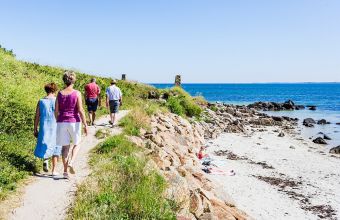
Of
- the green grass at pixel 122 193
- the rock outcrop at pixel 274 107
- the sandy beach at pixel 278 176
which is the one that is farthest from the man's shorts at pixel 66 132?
the rock outcrop at pixel 274 107

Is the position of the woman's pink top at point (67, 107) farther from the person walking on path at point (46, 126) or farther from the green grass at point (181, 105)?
the green grass at point (181, 105)

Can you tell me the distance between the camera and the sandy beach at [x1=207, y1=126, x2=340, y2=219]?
15.7 meters

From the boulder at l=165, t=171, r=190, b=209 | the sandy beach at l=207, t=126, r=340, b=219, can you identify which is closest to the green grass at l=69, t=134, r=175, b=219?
the boulder at l=165, t=171, r=190, b=209

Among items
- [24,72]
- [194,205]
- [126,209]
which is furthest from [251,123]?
[126,209]

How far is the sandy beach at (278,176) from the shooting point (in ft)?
51.5

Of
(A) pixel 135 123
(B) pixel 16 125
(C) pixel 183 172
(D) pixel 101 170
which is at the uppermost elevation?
(B) pixel 16 125

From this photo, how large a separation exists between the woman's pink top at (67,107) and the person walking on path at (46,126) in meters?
1.00

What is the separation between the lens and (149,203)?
8016mm

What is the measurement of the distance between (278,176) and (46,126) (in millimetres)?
15112

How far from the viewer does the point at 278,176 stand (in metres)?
21.1

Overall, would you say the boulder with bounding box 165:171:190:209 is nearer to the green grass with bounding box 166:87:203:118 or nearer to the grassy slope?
the grassy slope

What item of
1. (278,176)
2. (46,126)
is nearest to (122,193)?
(46,126)

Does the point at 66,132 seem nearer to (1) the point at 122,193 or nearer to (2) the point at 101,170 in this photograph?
(2) the point at 101,170

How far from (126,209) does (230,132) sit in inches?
1113
